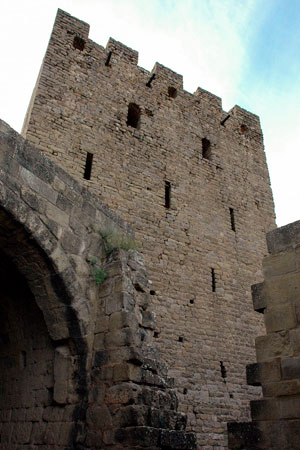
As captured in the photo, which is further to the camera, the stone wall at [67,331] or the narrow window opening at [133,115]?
the narrow window opening at [133,115]

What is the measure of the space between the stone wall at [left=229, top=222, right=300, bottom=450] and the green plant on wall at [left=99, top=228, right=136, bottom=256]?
175 centimetres

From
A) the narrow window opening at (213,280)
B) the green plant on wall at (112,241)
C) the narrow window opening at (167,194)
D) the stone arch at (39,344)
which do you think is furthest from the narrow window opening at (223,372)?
the stone arch at (39,344)

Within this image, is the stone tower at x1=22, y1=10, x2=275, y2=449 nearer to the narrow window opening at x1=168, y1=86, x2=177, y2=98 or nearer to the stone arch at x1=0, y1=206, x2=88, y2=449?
the narrow window opening at x1=168, y1=86, x2=177, y2=98

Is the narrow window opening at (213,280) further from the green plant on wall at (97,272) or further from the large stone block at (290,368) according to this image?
the large stone block at (290,368)

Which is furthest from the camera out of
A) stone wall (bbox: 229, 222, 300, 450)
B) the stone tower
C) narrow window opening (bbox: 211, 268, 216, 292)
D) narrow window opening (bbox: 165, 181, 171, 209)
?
narrow window opening (bbox: 165, 181, 171, 209)

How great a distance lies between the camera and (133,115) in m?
11.1

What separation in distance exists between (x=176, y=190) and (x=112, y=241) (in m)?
5.83

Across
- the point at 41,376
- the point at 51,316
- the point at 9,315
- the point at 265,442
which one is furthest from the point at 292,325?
the point at 9,315

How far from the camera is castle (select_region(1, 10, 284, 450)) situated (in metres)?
3.80

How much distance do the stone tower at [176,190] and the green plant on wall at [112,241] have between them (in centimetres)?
383

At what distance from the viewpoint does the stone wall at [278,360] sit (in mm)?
2883

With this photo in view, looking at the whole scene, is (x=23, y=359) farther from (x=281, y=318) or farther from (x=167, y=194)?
(x=167, y=194)

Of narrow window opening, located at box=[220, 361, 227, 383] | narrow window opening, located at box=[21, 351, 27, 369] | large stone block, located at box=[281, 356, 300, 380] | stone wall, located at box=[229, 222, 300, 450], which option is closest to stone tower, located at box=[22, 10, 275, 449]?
narrow window opening, located at box=[220, 361, 227, 383]

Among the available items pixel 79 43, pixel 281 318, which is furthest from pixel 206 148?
pixel 281 318
